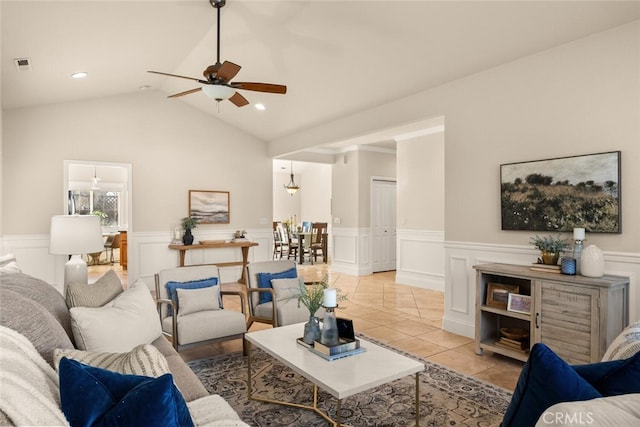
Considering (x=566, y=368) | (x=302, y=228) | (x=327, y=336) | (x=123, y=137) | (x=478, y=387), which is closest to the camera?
(x=566, y=368)

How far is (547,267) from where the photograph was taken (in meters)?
3.18

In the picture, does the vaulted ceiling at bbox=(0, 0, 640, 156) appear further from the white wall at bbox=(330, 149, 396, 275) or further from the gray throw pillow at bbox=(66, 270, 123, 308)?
the white wall at bbox=(330, 149, 396, 275)

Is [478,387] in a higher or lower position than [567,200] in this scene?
lower

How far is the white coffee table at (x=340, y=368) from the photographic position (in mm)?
1979

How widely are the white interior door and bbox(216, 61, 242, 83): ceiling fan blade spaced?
5.45m

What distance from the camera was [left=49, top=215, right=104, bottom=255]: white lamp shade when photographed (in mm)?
3354

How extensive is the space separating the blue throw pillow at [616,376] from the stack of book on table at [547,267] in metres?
2.04

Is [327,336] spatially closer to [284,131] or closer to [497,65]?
[497,65]

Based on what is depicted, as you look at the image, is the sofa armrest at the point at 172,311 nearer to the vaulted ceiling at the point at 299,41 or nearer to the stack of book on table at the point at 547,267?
the vaulted ceiling at the point at 299,41

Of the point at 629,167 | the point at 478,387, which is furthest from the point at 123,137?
the point at 629,167

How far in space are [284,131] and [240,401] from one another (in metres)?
5.16

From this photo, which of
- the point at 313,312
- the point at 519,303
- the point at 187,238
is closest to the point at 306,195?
the point at 187,238

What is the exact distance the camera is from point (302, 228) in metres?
10.9

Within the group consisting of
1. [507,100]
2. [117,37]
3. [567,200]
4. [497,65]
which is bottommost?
[567,200]
